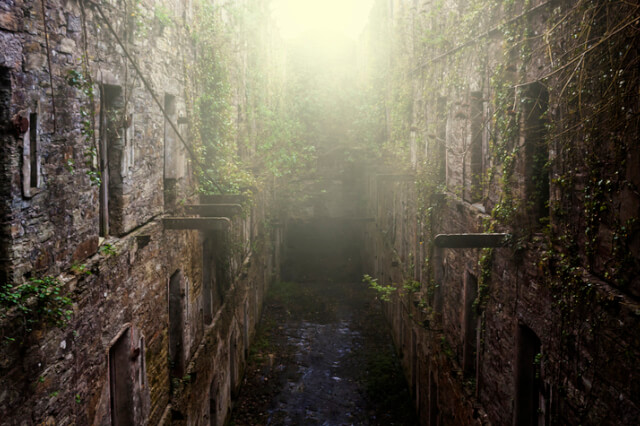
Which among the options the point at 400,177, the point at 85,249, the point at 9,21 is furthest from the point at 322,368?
the point at 9,21

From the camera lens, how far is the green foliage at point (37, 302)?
3.54 m

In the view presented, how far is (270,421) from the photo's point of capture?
1195 centimetres

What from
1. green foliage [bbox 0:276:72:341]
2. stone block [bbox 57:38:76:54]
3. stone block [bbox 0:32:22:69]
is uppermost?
stone block [bbox 57:38:76:54]

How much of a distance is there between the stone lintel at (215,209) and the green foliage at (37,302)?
479 centimetres

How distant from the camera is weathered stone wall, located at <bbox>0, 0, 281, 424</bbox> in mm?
3732

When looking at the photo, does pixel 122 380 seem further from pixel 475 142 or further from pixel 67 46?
pixel 475 142

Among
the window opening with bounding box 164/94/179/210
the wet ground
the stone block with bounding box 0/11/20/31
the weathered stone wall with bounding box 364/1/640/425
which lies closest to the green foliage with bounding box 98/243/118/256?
the stone block with bounding box 0/11/20/31

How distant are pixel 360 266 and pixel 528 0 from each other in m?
20.5

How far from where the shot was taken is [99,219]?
566cm

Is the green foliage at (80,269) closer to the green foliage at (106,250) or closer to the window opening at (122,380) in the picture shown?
the green foliage at (106,250)

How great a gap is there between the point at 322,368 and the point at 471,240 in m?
9.63

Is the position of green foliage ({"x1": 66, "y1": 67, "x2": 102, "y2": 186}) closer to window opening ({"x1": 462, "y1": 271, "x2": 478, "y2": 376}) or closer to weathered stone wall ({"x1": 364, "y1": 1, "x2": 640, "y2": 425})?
weathered stone wall ({"x1": 364, "y1": 1, "x2": 640, "y2": 425})

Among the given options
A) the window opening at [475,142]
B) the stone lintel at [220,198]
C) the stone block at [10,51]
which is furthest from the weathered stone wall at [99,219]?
the window opening at [475,142]

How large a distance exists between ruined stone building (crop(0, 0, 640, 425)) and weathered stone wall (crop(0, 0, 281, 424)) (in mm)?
23
